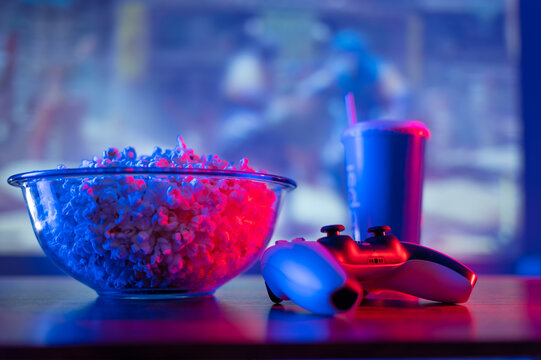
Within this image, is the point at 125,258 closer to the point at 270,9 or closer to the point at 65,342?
the point at 65,342

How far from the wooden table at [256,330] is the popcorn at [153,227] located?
0.03 m

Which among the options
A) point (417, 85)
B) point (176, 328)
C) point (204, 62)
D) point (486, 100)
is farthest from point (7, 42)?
point (176, 328)

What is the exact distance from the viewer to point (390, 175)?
2.15ft

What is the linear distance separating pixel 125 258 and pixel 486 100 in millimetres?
2444

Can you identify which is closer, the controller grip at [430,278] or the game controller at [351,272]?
the game controller at [351,272]

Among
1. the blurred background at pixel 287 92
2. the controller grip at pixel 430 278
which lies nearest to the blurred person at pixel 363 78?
the blurred background at pixel 287 92

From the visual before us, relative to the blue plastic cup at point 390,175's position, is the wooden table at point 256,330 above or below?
below

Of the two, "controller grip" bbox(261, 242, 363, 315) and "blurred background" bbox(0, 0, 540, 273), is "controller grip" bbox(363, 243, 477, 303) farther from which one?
"blurred background" bbox(0, 0, 540, 273)

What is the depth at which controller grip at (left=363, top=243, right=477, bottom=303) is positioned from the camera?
510mm

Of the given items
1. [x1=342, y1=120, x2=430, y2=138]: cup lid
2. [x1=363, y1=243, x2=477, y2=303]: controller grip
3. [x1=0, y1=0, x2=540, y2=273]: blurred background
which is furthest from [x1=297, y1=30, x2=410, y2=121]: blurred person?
[x1=363, y1=243, x2=477, y2=303]: controller grip

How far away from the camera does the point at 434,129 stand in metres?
2.52

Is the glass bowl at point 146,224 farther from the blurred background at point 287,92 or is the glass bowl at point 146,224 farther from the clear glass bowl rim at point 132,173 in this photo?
the blurred background at point 287,92

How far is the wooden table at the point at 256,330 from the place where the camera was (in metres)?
0.30

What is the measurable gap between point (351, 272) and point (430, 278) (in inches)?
3.6
